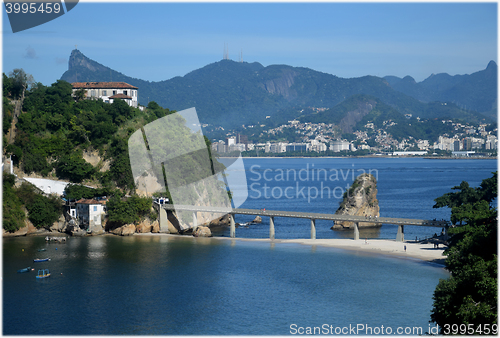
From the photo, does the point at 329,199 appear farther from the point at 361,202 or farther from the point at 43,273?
the point at 43,273

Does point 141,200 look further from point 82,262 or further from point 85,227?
point 82,262

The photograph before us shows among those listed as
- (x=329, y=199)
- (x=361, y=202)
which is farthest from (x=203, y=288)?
(x=329, y=199)

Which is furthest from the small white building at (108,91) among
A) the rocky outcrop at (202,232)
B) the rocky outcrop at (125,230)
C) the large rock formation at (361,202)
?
the large rock formation at (361,202)

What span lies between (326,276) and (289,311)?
7330 mm

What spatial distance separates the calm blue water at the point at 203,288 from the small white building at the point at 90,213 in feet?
10.6

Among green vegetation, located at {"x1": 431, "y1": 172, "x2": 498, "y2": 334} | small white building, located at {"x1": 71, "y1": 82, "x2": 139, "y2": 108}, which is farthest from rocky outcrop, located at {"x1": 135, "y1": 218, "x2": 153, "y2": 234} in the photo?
green vegetation, located at {"x1": 431, "y1": 172, "x2": 498, "y2": 334}

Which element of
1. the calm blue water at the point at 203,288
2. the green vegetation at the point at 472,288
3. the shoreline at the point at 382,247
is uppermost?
the green vegetation at the point at 472,288

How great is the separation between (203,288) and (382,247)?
1755 centimetres

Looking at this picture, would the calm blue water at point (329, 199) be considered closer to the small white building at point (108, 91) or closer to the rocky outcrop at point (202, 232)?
the rocky outcrop at point (202, 232)

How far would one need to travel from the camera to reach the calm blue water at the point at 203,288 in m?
26.8

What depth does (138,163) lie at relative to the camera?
57.4 meters

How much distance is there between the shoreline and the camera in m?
39.9

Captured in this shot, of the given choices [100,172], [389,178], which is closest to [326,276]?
[100,172]

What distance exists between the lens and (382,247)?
4356 centimetres
